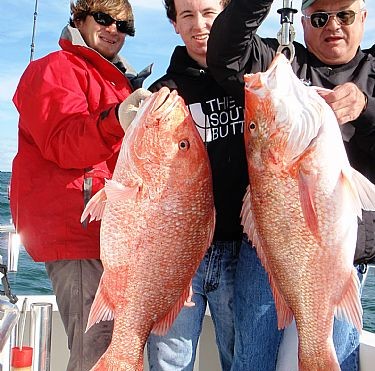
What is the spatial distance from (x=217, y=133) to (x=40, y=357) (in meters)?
1.47

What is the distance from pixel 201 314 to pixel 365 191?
4.17ft

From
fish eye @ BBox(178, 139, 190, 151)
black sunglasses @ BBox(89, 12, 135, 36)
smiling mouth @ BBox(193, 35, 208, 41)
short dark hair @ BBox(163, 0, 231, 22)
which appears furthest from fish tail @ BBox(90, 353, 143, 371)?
black sunglasses @ BBox(89, 12, 135, 36)

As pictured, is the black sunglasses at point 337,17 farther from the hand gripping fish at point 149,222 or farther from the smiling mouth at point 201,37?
the hand gripping fish at point 149,222

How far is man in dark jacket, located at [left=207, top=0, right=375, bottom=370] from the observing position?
9.05 ft

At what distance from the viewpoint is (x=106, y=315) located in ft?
9.23

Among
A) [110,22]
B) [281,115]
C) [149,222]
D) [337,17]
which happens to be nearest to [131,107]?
[149,222]

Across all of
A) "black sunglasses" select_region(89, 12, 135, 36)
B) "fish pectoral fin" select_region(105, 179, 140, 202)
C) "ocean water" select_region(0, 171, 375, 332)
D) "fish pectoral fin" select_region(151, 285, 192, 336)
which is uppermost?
"black sunglasses" select_region(89, 12, 135, 36)

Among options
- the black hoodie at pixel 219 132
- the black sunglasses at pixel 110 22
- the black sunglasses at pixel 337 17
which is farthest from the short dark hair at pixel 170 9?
the black sunglasses at pixel 337 17

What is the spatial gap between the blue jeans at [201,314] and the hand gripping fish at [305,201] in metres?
0.61

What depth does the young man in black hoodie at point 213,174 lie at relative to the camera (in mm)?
3248

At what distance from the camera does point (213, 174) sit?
3240 millimetres

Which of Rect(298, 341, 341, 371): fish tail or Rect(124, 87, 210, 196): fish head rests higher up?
Rect(124, 87, 210, 196): fish head

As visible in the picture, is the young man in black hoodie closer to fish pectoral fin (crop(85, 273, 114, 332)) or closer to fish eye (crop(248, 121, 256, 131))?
fish eye (crop(248, 121, 256, 131))

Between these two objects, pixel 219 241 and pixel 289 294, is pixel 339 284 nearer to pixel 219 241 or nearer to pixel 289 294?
pixel 289 294
